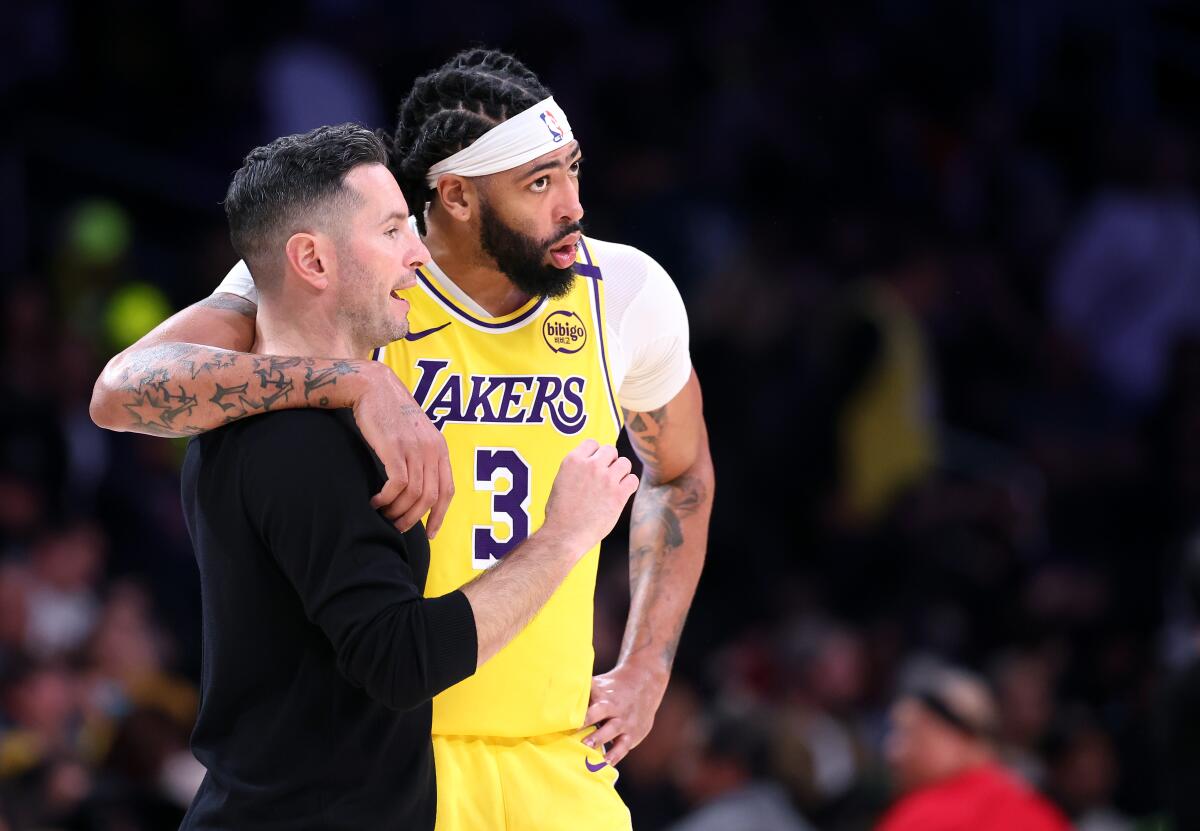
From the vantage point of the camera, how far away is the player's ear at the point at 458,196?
392 cm

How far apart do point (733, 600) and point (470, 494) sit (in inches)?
230

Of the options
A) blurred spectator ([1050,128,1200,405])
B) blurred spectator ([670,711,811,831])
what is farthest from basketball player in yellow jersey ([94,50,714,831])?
blurred spectator ([1050,128,1200,405])

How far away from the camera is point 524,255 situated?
151 inches

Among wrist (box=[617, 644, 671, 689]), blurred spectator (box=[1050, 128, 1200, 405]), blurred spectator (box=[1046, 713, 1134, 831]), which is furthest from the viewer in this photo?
blurred spectator (box=[1050, 128, 1200, 405])

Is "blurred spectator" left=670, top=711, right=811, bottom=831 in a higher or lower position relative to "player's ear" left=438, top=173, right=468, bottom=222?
lower

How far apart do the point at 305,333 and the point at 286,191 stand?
0.86 feet

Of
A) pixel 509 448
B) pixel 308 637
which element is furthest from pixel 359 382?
pixel 509 448

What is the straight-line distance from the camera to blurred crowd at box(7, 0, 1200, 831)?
822 centimetres

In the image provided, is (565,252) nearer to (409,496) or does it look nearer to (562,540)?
(562,540)

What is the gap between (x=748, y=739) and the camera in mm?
7336

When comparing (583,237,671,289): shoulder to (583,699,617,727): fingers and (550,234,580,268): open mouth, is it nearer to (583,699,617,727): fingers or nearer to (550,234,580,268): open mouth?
(550,234,580,268): open mouth

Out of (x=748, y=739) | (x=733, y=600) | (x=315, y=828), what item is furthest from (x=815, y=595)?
(x=315, y=828)

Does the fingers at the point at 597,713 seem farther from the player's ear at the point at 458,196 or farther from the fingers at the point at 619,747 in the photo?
the player's ear at the point at 458,196

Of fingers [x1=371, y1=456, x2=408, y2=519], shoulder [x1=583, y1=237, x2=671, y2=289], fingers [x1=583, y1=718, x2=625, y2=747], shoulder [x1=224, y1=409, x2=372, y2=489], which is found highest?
shoulder [x1=583, y1=237, x2=671, y2=289]
